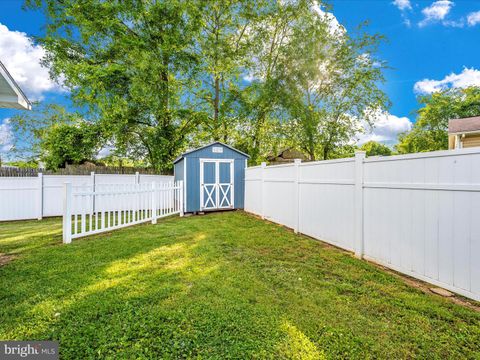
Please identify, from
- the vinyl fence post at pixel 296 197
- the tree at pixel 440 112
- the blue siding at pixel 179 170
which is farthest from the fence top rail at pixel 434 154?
the tree at pixel 440 112

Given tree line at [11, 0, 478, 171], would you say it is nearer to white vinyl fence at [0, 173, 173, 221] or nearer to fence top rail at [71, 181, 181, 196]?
white vinyl fence at [0, 173, 173, 221]

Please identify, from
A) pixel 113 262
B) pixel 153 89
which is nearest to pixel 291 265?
pixel 113 262

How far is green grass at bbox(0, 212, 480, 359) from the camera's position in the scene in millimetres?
1638

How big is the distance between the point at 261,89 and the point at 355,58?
221 inches

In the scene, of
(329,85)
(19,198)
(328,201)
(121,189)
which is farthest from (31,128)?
(329,85)

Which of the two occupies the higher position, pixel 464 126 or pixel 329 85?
pixel 329 85

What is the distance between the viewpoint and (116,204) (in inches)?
265

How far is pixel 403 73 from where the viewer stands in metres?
12.6

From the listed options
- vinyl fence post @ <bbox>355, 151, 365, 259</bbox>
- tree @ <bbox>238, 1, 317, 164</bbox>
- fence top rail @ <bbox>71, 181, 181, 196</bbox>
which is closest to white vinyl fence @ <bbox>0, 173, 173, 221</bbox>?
fence top rail @ <bbox>71, 181, 181, 196</bbox>

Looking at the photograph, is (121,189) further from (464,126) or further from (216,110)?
(464,126)

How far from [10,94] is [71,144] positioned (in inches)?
269

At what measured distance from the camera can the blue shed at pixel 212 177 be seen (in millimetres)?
8008

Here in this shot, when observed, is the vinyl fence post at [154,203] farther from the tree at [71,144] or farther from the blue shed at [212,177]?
the tree at [71,144]

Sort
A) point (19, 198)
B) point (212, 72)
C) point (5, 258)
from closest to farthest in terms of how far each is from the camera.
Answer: point (5, 258)
point (19, 198)
point (212, 72)
